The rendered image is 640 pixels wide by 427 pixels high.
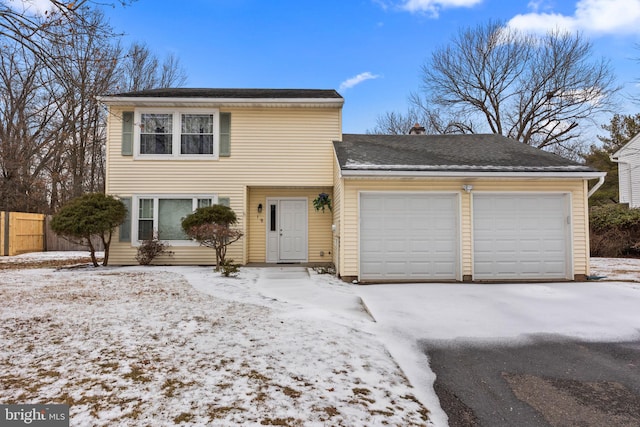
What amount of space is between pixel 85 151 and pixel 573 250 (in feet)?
69.8

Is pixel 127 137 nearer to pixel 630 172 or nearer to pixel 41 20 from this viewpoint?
pixel 41 20

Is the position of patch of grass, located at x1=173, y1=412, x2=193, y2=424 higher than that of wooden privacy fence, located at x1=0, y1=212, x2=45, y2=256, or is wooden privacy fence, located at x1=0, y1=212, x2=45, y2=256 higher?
wooden privacy fence, located at x1=0, y1=212, x2=45, y2=256

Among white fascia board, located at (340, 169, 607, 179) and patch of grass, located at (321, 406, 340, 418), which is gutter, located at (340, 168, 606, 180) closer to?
white fascia board, located at (340, 169, 607, 179)

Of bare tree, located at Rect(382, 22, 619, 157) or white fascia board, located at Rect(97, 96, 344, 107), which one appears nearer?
white fascia board, located at Rect(97, 96, 344, 107)

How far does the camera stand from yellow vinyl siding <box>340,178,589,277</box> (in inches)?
306

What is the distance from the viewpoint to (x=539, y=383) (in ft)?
→ 10.4

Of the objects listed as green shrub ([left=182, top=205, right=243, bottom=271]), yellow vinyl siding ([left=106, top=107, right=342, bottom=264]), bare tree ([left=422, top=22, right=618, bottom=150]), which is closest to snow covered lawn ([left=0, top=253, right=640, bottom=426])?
green shrub ([left=182, top=205, right=243, bottom=271])

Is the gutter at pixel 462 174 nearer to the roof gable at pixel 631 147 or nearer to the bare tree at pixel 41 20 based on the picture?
the bare tree at pixel 41 20

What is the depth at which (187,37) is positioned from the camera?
10.6 m

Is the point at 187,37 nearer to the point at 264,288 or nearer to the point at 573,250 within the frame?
the point at 264,288

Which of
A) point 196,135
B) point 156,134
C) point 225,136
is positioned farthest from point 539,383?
point 156,134

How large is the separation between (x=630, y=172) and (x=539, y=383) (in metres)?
21.7

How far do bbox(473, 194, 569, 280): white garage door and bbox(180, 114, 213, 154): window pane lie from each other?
759 cm

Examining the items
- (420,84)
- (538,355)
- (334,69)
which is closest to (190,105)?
(334,69)
